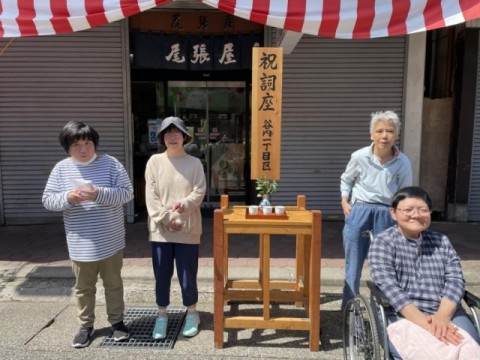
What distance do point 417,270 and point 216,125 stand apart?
5325mm

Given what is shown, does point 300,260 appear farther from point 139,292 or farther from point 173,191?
point 139,292

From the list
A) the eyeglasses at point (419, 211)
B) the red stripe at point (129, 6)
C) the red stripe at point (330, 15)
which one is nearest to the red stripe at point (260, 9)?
the red stripe at point (330, 15)

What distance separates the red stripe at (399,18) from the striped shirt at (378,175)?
4.27 feet

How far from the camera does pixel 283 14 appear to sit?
387cm

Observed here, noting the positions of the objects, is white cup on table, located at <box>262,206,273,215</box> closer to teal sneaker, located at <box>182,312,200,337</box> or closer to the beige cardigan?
the beige cardigan

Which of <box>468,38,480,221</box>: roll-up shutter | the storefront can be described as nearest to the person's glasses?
the storefront

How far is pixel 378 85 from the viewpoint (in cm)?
667

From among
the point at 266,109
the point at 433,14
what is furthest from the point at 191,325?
the point at 433,14

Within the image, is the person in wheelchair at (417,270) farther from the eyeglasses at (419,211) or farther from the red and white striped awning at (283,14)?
the red and white striped awning at (283,14)

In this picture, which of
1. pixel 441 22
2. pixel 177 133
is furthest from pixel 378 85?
pixel 177 133

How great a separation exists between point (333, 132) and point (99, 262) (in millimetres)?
4636

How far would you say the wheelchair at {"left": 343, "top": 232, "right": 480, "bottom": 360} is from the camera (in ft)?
7.61

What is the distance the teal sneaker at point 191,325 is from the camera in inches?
134

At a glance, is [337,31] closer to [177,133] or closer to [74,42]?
[177,133]
